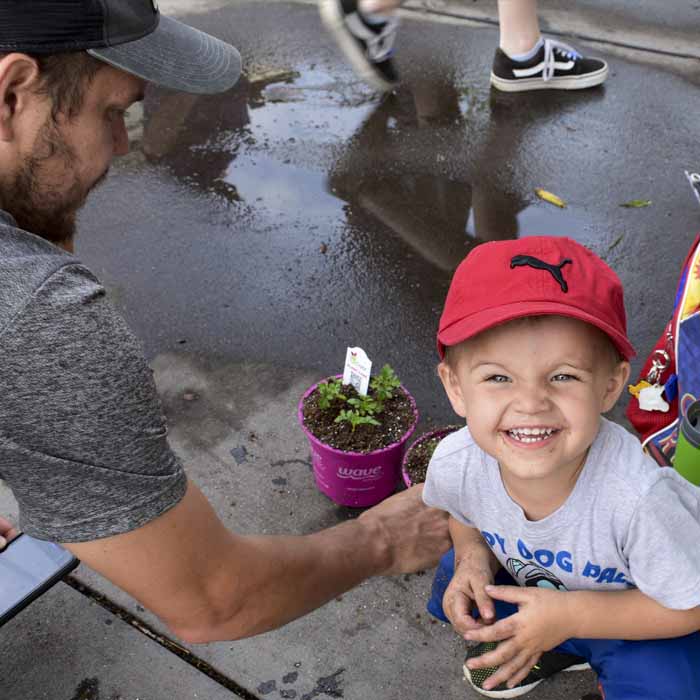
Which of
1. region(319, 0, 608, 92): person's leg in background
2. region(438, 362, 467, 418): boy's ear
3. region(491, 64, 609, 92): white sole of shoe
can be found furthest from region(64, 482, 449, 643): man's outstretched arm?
region(491, 64, 609, 92): white sole of shoe

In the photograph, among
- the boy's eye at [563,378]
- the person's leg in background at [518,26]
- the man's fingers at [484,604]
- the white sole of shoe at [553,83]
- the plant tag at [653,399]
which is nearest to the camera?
the boy's eye at [563,378]

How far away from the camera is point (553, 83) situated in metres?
4.62

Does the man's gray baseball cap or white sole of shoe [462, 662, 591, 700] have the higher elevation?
the man's gray baseball cap

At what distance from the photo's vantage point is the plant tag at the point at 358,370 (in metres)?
2.43

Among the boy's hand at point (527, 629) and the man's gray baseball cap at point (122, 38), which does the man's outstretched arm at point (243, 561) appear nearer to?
the boy's hand at point (527, 629)

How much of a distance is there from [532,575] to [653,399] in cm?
74

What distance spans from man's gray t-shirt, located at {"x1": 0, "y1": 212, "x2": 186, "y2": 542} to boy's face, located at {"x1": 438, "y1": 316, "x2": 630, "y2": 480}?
2.01 feet

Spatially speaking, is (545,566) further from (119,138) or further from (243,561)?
(119,138)

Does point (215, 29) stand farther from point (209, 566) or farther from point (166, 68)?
point (209, 566)

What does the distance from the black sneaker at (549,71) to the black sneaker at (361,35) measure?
88cm

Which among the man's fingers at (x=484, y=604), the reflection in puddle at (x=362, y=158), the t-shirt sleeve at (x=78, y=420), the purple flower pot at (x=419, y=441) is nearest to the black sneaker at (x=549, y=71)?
the reflection in puddle at (x=362, y=158)

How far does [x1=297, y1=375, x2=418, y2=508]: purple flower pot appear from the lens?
240cm

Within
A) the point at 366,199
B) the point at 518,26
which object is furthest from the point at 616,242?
the point at 518,26

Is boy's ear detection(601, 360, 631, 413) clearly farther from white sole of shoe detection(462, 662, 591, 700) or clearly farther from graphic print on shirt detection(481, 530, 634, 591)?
white sole of shoe detection(462, 662, 591, 700)
